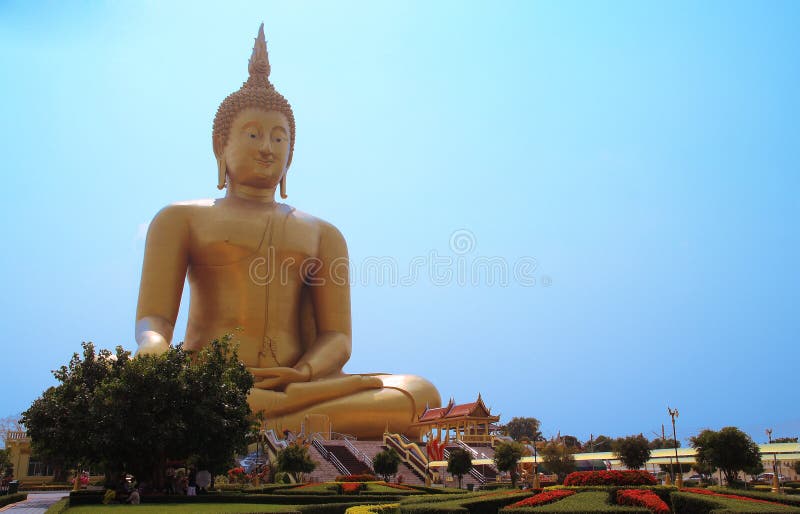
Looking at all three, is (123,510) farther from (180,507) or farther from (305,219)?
(305,219)

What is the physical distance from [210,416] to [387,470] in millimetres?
7507

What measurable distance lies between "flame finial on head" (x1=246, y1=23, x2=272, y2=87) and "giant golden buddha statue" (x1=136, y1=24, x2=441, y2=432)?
9.3 inches

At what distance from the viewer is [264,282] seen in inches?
836

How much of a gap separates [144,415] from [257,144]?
38.0 ft

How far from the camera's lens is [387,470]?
17.9 metres

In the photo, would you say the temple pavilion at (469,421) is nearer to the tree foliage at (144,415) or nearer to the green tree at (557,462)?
the green tree at (557,462)

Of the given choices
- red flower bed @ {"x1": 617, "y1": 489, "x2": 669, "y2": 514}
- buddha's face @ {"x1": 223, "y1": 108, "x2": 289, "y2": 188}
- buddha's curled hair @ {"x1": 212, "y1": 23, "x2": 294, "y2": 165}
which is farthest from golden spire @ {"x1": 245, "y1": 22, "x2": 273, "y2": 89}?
red flower bed @ {"x1": 617, "y1": 489, "x2": 669, "y2": 514}

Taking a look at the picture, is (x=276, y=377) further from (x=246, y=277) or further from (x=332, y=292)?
(x=332, y=292)

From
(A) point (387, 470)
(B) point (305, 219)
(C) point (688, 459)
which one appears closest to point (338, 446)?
(A) point (387, 470)

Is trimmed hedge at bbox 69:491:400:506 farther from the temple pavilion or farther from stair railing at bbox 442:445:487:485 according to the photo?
the temple pavilion

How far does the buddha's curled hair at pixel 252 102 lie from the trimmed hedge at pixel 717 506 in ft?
53.3

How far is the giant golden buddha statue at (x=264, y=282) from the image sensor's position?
2025 centimetres

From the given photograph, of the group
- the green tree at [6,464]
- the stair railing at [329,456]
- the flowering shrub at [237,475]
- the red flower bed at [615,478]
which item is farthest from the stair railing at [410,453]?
the green tree at [6,464]

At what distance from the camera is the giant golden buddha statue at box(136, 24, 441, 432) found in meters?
20.2
